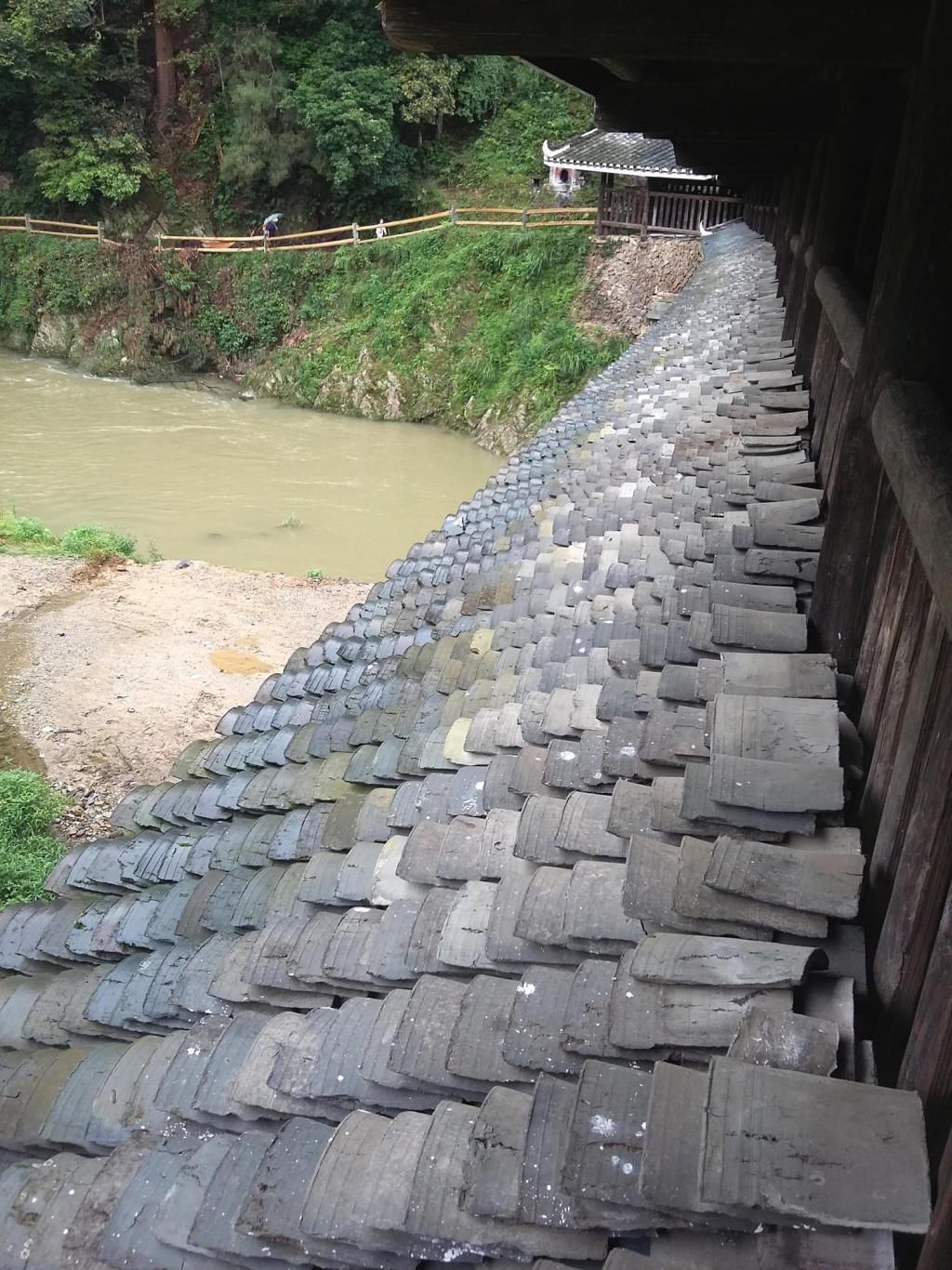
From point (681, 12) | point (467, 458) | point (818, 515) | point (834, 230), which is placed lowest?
point (467, 458)

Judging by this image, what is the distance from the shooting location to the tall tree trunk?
29078 mm

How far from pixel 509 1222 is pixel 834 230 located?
4305 millimetres

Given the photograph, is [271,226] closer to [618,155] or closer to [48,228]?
[48,228]

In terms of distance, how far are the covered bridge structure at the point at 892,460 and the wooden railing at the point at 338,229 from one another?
23.1m

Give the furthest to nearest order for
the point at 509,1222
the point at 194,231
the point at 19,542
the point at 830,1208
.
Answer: the point at 194,231
the point at 19,542
the point at 509,1222
the point at 830,1208

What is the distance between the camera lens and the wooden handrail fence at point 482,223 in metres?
22.8

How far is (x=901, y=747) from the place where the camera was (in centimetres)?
209

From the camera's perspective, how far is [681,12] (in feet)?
7.36

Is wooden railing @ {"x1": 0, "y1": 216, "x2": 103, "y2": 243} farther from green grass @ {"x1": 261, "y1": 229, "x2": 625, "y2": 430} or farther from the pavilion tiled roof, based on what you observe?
the pavilion tiled roof

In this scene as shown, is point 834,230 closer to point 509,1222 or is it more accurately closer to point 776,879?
point 776,879

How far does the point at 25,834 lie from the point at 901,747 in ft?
26.3

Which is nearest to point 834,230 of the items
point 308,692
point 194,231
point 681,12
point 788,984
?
point 681,12

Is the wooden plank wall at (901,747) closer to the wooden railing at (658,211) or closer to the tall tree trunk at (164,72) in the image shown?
the wooden railing at (658,211)

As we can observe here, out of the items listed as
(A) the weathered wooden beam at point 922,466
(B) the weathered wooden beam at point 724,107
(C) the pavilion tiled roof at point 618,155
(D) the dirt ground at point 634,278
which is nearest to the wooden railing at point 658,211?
(D) the dirt ground at point 634,278
